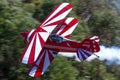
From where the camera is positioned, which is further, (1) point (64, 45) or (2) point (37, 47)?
(1) point (64, 45)

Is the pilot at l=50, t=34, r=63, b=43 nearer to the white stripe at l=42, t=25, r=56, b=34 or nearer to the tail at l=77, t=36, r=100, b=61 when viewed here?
the white stripe at l=42, t=25, r=56, b=34

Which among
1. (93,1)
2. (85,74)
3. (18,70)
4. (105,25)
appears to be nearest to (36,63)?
(18,70)

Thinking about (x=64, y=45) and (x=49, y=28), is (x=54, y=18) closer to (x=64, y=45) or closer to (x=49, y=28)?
(x=49, y=28)

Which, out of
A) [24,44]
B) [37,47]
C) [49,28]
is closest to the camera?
[37,47]

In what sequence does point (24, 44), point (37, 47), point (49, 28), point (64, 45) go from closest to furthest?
point (37, 47) < point (49, 28) < point (64, 45) < point (24, 44)

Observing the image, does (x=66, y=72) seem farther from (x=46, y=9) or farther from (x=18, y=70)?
(x=46, y=9)

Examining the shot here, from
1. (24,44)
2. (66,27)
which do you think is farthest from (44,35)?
(24,44)

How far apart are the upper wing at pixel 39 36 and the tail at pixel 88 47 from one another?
4.91 feet

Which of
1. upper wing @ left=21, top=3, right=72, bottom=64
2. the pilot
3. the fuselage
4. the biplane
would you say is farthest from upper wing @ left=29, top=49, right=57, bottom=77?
upper wing @ left=21, top=3, right=72, bottom=64

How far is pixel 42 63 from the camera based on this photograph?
14594mm

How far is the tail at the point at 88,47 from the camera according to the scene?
1461 cm

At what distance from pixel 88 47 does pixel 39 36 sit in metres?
2.27

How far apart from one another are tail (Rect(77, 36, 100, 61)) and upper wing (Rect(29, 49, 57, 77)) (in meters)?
1.16

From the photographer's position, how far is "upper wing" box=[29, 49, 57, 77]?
1420 cm
